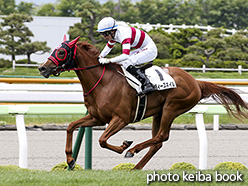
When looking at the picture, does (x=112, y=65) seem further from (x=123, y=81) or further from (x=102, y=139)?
(x=102, y=139)

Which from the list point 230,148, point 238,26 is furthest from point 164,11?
point 230,148

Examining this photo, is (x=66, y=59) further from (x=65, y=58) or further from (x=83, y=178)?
(x=83, y=178)

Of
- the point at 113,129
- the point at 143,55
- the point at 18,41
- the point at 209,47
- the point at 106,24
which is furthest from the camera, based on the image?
the point at 209,47

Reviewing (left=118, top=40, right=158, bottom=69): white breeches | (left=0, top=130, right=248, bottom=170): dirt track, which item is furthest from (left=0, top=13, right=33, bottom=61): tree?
(left=118, top=40, right=158, bottom=69): white breeches

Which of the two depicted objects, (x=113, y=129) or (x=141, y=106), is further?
(x=141, y=106)

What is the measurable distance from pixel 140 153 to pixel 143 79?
2.49m

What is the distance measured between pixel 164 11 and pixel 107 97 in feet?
131

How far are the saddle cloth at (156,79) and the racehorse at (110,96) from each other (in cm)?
6

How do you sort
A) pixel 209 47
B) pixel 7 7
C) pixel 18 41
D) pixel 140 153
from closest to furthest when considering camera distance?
pixel 140 153, pixel 18 41, pixel 209 47, pixel 7 7

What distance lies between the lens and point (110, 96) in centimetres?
481

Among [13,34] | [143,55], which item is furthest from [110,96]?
[13,34]

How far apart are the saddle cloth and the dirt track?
1.43 m

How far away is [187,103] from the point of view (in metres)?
5.29

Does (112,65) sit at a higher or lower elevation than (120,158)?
higher
